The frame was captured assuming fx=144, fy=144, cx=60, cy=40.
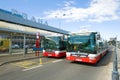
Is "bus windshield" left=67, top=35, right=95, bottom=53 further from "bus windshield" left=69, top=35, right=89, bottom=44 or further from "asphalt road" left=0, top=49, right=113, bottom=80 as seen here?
"asphalt road" left=0, top=49, right=113, bottom=80

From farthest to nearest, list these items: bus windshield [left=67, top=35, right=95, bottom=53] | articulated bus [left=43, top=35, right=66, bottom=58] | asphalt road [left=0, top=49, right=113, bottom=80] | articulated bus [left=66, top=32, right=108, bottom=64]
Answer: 1. articulated bus [left=43, top=35, right=66, bottom=58]
2. bus windshield [left=67, top=35, right=95, bottom=53]
3. articulated bus [left=66, top=32, right=108, bottom=64]
4. asphalt road [left=0, top=49, right=113, bottom=80]

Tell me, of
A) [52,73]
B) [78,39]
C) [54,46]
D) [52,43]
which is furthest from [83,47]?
[52,43]

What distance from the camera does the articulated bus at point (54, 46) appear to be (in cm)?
1719

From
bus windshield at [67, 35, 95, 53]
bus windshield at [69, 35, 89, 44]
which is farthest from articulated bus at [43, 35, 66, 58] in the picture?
bus windshield at [69, 35, 89, 44]

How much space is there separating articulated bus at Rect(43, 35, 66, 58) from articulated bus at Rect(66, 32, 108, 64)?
391 cm

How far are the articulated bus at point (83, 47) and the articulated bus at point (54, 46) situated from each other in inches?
154

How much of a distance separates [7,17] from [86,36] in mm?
11184

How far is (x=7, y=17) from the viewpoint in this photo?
18.6 m

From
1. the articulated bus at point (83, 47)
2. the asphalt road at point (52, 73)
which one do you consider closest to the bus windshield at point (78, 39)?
the articulated bus at point (83, 47)

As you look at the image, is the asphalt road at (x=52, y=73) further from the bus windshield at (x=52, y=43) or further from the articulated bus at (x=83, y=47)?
the bus windshield at (x=52, y=43)

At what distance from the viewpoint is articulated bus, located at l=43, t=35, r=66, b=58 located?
1719 centimetres

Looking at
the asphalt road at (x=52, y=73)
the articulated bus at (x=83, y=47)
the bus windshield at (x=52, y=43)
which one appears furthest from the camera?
the bus windshield at (x=52, y=43)

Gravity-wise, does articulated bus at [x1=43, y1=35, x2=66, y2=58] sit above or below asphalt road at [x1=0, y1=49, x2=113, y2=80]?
above

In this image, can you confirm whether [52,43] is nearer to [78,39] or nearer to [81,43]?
[78,39]
